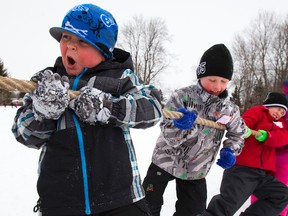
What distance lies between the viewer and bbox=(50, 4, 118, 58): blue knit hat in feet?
4.36

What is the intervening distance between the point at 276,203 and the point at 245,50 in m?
28.1

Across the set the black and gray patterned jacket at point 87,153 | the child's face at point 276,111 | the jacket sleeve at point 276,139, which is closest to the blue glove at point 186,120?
the black and gray patterned jacket at point 87,153

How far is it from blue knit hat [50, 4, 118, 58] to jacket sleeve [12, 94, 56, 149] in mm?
365

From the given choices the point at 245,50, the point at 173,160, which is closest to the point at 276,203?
the point at 173,160

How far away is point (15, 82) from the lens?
1135 millimetres

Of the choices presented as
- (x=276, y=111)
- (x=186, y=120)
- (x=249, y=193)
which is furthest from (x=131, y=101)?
(x=276, y=111)

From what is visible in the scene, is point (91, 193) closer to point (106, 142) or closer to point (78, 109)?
point (106, 142)

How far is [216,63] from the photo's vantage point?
2309 millimetres

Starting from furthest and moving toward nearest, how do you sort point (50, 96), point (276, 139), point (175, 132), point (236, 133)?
point (276, 139) → point (236, 133) → point (175, 132) → point (50, 96)

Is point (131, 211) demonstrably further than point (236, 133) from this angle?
No

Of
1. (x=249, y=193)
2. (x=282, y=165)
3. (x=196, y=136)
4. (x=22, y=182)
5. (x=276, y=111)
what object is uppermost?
(x=276, y=111)

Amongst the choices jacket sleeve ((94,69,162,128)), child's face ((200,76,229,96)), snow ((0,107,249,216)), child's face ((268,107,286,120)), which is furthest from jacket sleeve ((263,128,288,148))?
jacket sleeve ((94,69,162,128))

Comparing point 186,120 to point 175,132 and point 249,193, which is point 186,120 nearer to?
point 175,132

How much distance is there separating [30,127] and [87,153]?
26 centimetres
